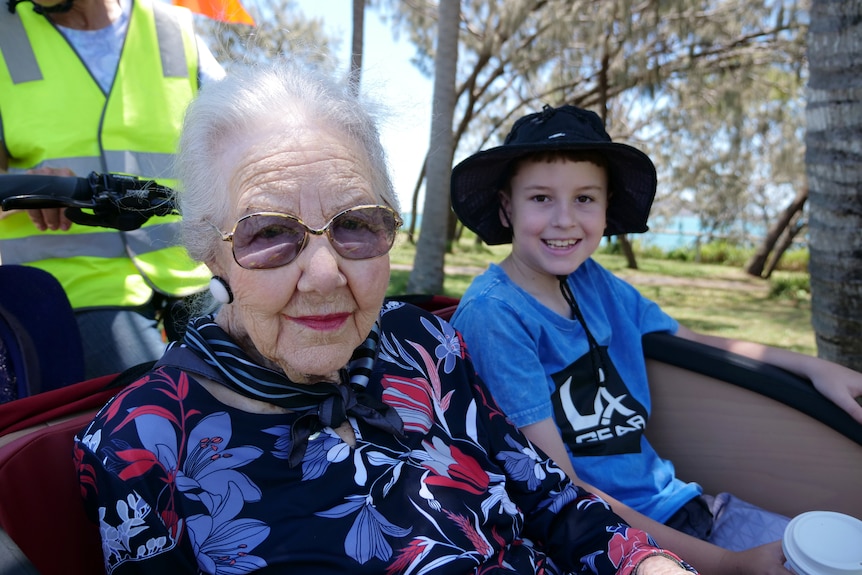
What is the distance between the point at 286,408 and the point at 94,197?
78 cm

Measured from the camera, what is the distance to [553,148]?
2035 millimetres

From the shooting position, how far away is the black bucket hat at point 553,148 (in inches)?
81.5

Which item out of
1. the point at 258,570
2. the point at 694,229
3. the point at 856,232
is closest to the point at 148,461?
the point at 258,570

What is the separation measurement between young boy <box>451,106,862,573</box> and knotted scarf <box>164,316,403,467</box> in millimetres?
561

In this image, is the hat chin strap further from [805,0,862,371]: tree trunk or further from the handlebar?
[805,0,862,371]: tree trunk

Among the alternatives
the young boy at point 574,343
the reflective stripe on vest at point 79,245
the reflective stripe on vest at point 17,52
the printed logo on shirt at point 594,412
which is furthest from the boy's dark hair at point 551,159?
the reflective stripe on vest at point 17,52

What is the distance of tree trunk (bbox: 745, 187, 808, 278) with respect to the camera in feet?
39.4

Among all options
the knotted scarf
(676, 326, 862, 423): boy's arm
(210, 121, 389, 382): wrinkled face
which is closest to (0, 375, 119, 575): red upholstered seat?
the knotted scarf

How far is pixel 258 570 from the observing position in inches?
50.4

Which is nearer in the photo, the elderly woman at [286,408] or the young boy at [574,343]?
the elderly woman at [286,408]

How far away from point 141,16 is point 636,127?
1720cm

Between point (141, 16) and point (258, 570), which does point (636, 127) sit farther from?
point (258, 570)

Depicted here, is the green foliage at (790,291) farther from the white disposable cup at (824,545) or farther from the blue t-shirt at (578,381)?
the white disposable cup at (824,545)

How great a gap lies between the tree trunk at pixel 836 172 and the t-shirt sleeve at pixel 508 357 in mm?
1872
